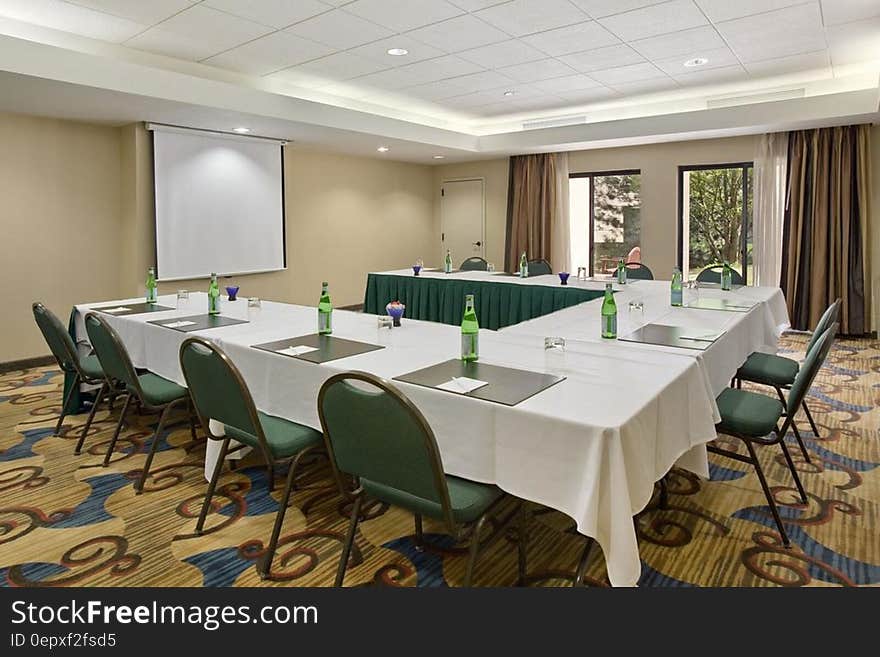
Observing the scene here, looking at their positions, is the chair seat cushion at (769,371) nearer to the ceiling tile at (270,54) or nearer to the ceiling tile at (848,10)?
the ceiling tile at (848,10)

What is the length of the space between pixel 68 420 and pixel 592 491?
380 centimetres

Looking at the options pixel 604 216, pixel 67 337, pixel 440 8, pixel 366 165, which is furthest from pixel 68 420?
pixel 604 216

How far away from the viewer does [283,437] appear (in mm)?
2533

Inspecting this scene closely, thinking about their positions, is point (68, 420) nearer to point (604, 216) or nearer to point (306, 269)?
point (306, 269)

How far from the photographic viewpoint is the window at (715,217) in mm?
7938

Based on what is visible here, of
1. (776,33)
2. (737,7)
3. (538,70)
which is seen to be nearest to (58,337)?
(538,70)

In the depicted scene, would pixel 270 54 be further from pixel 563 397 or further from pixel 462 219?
pixel 462 219

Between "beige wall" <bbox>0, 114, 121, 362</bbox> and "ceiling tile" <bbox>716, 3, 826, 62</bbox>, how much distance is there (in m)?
5.82

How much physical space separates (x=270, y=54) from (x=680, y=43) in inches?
135

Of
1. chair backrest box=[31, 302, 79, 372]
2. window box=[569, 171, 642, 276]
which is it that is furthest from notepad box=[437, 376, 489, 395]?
window box=[569, 171, 642, 276]

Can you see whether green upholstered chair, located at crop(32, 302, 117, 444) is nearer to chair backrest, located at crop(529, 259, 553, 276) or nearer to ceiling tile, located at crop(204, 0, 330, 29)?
ceiling tile, located at crop(204, 0, 330, 29)

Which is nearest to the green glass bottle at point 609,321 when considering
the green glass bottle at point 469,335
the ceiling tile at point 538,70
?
the green glass bottle at point 469,335

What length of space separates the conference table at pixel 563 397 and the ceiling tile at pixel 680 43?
8.02ft

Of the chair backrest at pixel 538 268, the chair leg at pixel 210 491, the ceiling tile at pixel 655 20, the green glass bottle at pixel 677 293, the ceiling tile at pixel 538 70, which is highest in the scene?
the ceiling tile at pixel 538 70
